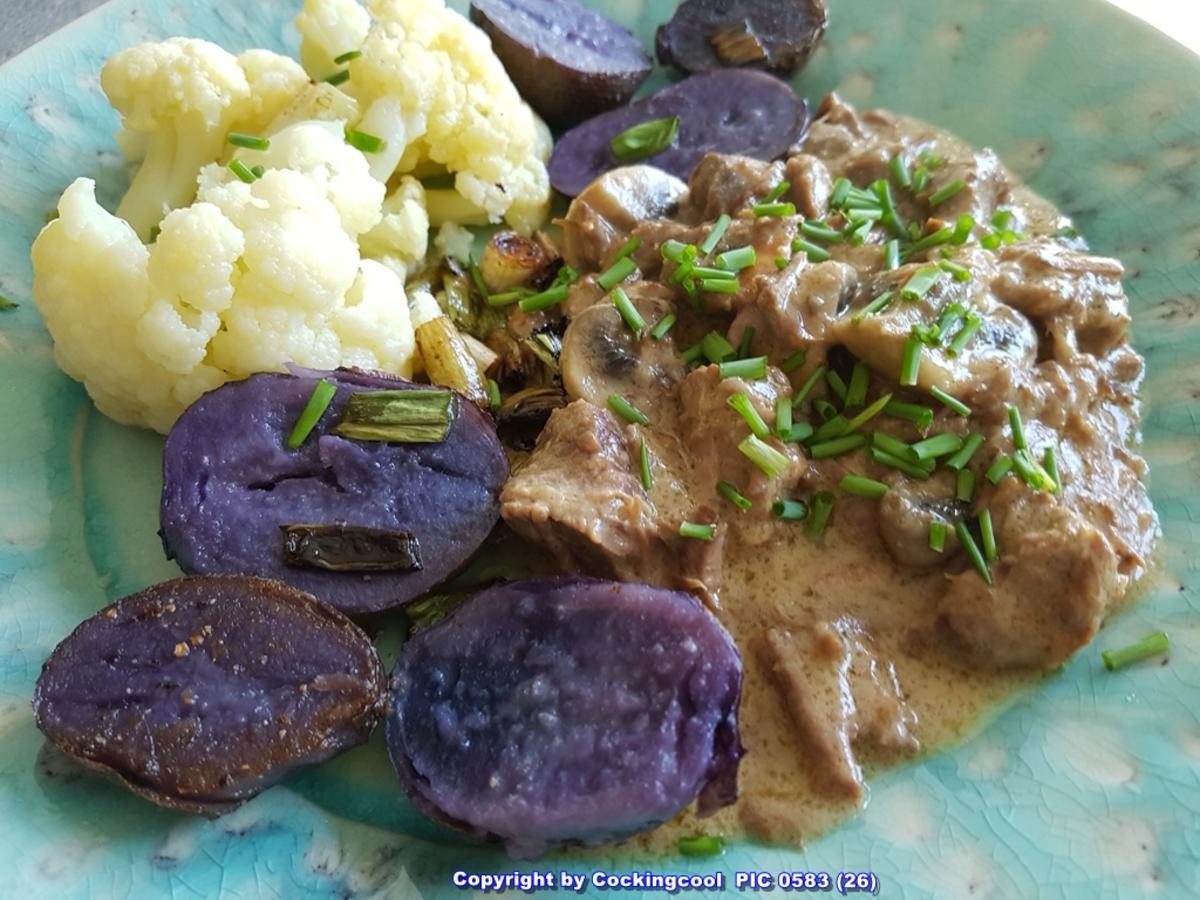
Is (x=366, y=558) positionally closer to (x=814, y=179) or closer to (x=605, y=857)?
(x=605, y=857)

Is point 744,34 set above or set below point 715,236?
above

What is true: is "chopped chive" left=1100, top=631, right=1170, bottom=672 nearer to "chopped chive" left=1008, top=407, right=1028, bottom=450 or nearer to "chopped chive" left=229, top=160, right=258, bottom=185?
"chopped chive" left=1008, top=407, right=1028, bottom=450

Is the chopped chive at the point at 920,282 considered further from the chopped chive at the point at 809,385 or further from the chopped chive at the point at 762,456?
the chopped chive at the point at 762,456

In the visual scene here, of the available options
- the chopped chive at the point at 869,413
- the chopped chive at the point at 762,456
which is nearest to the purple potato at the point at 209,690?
the chopped chive at the point at 762,456

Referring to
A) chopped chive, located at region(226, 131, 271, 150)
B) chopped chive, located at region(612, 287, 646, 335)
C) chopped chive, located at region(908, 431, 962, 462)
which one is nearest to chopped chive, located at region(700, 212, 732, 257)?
chopped chive, located at region(612, 287, 646, 335)

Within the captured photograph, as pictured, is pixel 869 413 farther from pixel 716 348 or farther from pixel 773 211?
pixel 773 211

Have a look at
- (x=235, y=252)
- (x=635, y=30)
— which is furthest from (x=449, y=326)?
(x=635, y=30)

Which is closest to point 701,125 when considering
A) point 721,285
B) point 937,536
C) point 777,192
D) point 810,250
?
point 777,192
